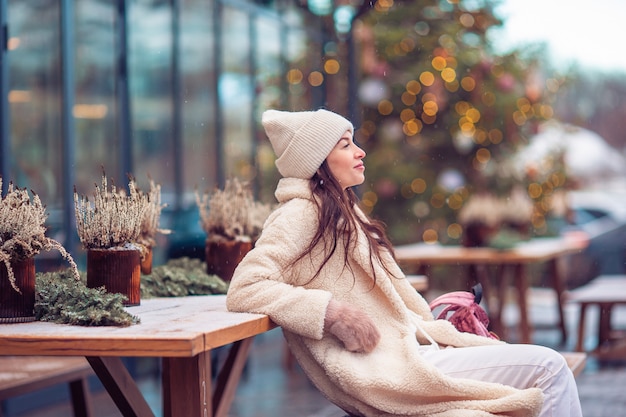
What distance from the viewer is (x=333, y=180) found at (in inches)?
128

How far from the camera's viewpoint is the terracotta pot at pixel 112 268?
3.19m

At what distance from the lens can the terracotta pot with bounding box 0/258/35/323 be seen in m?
2.87

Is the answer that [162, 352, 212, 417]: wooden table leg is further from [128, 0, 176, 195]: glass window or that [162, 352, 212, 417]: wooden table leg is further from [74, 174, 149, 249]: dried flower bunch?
[128, 0, 176, 195]: glass window

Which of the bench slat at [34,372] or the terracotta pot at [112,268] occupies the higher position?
the terracotta pot at [112,268]

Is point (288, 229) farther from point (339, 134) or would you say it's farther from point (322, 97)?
point (322, 97)

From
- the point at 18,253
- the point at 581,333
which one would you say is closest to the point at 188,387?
the point at 18,253

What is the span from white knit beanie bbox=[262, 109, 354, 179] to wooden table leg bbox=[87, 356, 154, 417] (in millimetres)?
764

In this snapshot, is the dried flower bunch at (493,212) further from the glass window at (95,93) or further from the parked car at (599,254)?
the parked car at (599,254)

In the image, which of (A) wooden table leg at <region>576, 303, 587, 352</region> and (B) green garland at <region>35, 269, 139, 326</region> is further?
(A) wooden table leg at <region>576, 303, 587, 352</region>

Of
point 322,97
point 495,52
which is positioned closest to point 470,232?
point 322,97

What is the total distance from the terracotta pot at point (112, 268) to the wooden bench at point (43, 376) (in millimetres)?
797

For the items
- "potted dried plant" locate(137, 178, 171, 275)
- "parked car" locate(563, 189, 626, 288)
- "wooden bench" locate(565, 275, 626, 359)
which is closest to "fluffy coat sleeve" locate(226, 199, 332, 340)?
"potted dried plant" locate(137, 178, 171, 275)

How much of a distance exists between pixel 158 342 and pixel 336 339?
66 centimetres

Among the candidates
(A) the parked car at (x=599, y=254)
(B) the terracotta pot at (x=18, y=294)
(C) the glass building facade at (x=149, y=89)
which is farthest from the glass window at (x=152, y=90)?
(A) the parked car at (x=599, y=254)
